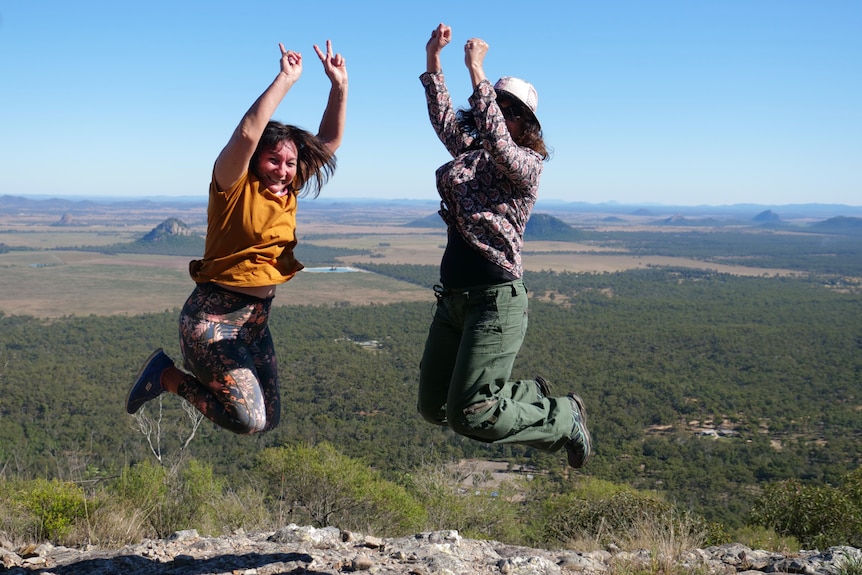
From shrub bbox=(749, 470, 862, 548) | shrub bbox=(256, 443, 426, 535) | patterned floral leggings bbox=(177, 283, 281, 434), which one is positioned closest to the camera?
patterned floral leggings bbox=(177, 283, 281, 434)

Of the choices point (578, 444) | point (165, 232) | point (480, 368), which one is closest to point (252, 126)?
point (480, 368)

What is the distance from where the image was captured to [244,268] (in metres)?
3.32

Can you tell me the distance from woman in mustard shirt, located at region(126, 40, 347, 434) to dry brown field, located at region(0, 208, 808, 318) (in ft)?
215

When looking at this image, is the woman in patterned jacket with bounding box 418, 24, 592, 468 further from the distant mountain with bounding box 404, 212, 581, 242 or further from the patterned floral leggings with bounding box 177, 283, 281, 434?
the distant mountain with bounding box 404, 212, 581, 242

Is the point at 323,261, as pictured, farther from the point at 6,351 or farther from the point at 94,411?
the point at 94,411

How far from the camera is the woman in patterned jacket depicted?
326cm

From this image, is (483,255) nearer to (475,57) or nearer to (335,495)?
(475,57)

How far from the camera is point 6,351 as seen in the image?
152ft

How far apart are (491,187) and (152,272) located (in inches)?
3861

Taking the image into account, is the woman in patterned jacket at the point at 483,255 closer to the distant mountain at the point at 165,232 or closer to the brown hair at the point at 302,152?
the brown hair at the point at 302,152

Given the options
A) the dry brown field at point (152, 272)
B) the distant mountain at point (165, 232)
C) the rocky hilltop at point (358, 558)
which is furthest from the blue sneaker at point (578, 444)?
the distant mountain at point (165, 232)

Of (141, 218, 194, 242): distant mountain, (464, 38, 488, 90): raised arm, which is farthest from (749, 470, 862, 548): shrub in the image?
(141, 218, 194, 242): distant mountain

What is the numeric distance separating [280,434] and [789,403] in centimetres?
2586

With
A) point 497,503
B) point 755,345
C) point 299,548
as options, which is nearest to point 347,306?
point 755,345
